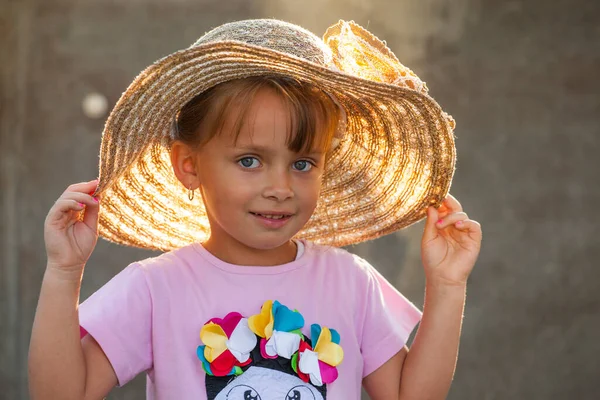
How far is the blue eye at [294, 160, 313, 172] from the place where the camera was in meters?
2.08

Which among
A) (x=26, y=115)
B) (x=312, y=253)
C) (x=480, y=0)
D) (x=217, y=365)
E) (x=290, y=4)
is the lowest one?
(x=217, y=365)

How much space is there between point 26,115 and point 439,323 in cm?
191

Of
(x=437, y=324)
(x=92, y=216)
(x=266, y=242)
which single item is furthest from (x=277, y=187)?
(x=437, y=324)

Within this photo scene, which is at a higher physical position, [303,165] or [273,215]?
[303,165]

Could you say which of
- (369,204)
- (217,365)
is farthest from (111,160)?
(369,204)

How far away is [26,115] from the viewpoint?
10.8 ft

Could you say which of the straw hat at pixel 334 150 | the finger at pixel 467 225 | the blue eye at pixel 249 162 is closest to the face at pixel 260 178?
the blue eye at pixel 249 162

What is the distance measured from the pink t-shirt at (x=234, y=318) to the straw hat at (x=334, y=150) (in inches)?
7.4

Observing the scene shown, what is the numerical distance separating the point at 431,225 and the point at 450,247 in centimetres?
7

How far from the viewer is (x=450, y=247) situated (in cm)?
220

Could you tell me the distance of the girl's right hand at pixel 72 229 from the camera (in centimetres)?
188

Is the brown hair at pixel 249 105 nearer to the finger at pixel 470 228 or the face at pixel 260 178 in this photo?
the face at pixel 260 178

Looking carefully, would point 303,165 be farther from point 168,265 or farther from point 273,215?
point 168,265

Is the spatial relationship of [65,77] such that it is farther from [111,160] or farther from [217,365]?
[217,365]
